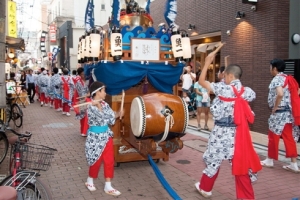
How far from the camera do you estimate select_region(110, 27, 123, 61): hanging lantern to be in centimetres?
566

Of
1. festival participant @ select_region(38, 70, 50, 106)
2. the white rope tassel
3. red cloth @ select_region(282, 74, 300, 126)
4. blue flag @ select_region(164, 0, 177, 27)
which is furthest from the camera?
festival participant @ select_region(38, 70, 50, 106)

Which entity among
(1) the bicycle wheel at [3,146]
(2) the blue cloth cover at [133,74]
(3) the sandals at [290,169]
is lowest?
(3) the sandals at [290,169]

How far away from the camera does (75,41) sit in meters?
35.0

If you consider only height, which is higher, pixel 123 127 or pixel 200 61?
pixel 200 61

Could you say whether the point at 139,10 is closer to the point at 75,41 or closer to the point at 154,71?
the point at 154,71

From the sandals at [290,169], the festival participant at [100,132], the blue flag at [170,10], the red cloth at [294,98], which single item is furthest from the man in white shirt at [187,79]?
the festival participant at [100,132]

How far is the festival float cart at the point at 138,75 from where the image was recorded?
525 cm

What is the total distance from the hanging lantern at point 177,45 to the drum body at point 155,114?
1151 mm

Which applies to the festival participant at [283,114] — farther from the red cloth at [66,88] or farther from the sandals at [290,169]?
the red cloth at [66,88]

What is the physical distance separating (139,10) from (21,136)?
4060mm

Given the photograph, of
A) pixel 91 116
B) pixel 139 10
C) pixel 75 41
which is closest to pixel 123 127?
pixel 91 116

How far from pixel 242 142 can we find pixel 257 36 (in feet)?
20.6

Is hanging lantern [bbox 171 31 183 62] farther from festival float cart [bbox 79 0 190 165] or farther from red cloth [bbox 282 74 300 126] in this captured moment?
red cloth [bbox 282 74 300 126]

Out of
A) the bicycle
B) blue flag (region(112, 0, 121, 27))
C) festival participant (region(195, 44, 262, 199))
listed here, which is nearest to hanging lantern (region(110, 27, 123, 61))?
blue flag (region(112, 0, 121, 27))
